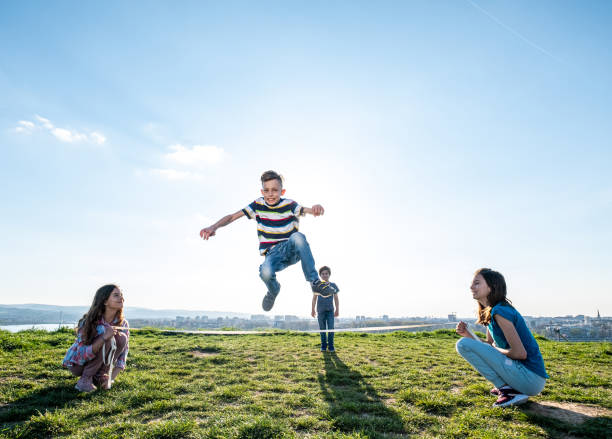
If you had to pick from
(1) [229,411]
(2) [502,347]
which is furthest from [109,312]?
(2) [502,347]

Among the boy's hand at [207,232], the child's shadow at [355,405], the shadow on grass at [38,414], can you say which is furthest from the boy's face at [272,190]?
the shadow on grass at [38,414]

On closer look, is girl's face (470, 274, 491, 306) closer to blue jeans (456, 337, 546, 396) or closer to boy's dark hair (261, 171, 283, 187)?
blue jeans (456, 337, 546, 396)

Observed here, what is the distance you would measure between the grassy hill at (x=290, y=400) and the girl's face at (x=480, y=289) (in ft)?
4.75

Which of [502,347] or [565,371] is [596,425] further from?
[565,371]

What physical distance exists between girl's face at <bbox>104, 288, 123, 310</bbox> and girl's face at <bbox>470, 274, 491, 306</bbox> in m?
5.77

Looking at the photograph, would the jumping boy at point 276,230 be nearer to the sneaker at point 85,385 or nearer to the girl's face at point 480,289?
the girl's face at point 480,289

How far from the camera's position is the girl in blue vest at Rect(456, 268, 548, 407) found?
4.65 metres

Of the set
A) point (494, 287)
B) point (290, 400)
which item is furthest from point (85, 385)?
point (494, 287)

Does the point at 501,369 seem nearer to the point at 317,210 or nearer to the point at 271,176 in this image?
the point at 317,210

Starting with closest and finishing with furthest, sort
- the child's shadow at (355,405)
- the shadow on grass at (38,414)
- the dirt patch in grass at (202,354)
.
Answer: the shadow on grass at (38,414)
the child's shadow at (355,405)
the dirt patch in grass at (202,354)

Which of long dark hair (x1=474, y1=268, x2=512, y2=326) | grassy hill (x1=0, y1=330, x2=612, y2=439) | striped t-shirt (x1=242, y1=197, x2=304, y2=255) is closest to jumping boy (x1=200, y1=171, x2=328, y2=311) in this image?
striped t-shirt (x1=242, y1=197, x2=304, y2=255)

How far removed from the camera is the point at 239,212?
578 centimetres

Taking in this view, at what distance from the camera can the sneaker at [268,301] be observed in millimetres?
5941

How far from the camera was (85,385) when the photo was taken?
215 inches
